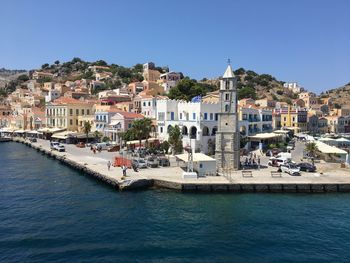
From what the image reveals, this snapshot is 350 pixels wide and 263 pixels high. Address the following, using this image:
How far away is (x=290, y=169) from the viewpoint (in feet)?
114

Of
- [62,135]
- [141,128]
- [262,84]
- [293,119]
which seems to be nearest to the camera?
[141,128]

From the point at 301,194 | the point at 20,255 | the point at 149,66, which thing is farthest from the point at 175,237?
the point at 149,66

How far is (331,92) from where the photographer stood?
19200 cm

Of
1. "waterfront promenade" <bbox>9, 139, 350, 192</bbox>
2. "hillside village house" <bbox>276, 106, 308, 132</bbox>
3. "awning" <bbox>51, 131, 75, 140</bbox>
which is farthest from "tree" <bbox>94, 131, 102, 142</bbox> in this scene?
"hillside village house" <bbox>276, 106, 308, 132</bbox>

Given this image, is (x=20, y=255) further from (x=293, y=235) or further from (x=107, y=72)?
(x=107, y=72)

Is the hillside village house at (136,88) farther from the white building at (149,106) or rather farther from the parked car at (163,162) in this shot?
the parked car at (163,162)

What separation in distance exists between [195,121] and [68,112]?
38.9 metres

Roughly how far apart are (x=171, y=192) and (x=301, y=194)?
1160cm

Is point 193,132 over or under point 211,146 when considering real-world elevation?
over

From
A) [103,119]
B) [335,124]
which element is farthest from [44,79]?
[335,124]

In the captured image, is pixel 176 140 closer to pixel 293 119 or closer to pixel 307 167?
pixel 307 167

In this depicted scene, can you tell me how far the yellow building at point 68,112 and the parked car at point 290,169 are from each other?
5309 centimetres

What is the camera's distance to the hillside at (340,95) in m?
165

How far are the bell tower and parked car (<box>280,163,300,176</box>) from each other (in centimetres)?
488
